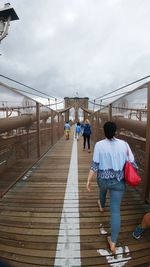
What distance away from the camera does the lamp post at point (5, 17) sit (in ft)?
129

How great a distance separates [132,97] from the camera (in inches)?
185

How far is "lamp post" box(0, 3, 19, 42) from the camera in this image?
3922cm

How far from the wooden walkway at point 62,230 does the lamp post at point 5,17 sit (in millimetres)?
39258

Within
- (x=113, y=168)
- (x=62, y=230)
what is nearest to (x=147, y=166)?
(x=113, y=168)

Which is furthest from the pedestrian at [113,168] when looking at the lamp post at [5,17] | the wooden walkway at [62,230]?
the lamp post at [5,17]

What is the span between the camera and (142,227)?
3006 millimetres

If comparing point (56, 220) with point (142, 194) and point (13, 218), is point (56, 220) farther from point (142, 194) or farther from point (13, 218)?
point (142, 194)

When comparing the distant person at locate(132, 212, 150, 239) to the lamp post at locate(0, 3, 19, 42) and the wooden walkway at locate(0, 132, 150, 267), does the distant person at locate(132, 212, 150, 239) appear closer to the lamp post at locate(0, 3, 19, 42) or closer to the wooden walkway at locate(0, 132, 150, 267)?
the wooden walkway at locate(0, 132, 150, 267)

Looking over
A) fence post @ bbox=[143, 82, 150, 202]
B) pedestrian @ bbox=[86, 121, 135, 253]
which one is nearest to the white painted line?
pedestrian @ bbox=[86, 121, 135, 253]

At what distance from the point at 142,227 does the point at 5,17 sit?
43.4m

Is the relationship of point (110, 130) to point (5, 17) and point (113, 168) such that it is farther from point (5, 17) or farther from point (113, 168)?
point (5, 17)

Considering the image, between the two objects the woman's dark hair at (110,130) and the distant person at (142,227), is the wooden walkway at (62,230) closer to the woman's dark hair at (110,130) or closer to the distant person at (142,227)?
the distant person at (142,227)

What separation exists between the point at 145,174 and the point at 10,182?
2678 mm

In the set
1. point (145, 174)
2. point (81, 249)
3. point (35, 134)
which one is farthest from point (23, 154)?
point (81, 249)
